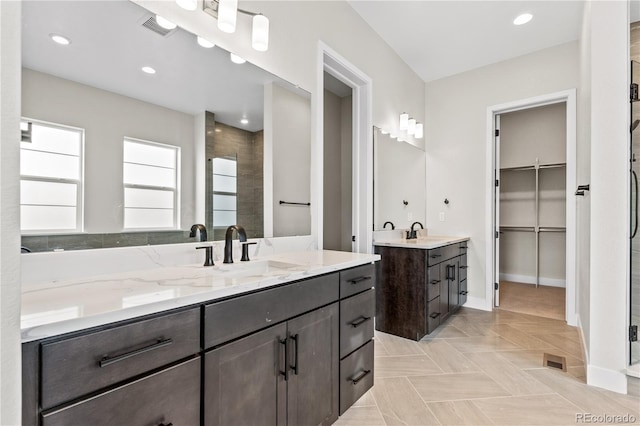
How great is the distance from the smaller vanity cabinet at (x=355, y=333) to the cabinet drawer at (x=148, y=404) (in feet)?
2.69

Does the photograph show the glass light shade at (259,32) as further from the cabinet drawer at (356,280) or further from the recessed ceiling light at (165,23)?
the cabinet drawer at (356,280)

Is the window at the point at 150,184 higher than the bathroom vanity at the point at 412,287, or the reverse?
the window at the point at 150,184

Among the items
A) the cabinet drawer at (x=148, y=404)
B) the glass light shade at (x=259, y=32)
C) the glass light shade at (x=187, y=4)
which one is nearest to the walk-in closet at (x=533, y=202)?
the glass light shade at (x=259, y=32)

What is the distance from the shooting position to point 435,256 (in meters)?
2.78

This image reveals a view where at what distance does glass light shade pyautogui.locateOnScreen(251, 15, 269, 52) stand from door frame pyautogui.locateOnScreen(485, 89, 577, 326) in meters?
3.04

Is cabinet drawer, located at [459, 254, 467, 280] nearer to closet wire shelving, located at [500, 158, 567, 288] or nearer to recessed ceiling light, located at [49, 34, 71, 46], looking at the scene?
closet wire shelving, located at [500, 158, 567, 288]

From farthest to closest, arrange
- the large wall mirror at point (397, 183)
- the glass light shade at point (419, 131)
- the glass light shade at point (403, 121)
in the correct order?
the glass light shade at point (419, 131), the glass light shade at point (403, 121), the large wall mirror at point (397, 183)

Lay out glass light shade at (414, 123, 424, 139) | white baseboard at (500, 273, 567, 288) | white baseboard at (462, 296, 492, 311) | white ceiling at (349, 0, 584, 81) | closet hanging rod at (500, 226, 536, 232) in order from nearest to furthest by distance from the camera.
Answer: white ceiling at (349, 0, 584, 81), white baseboard at (462, 296, 492, 311), glass light shade at (414, 123, 424, 139), white baseboard at (500, 273, 567, 288), closet hanging rod at (500, 226, 536, 232)

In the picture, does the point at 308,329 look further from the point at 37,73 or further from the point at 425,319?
the point at 425,319

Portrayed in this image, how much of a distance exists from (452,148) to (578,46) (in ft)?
5.03

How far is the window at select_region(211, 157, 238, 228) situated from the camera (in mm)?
1630

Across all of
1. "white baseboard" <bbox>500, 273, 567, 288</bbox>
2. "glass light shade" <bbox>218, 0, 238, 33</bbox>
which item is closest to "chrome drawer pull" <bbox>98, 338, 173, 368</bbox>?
"glass light shade" <bbox>218, 0, 238, 33</bbox>

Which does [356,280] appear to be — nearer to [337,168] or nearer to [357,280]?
[357,280]

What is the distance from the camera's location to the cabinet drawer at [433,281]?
8.73 ft
